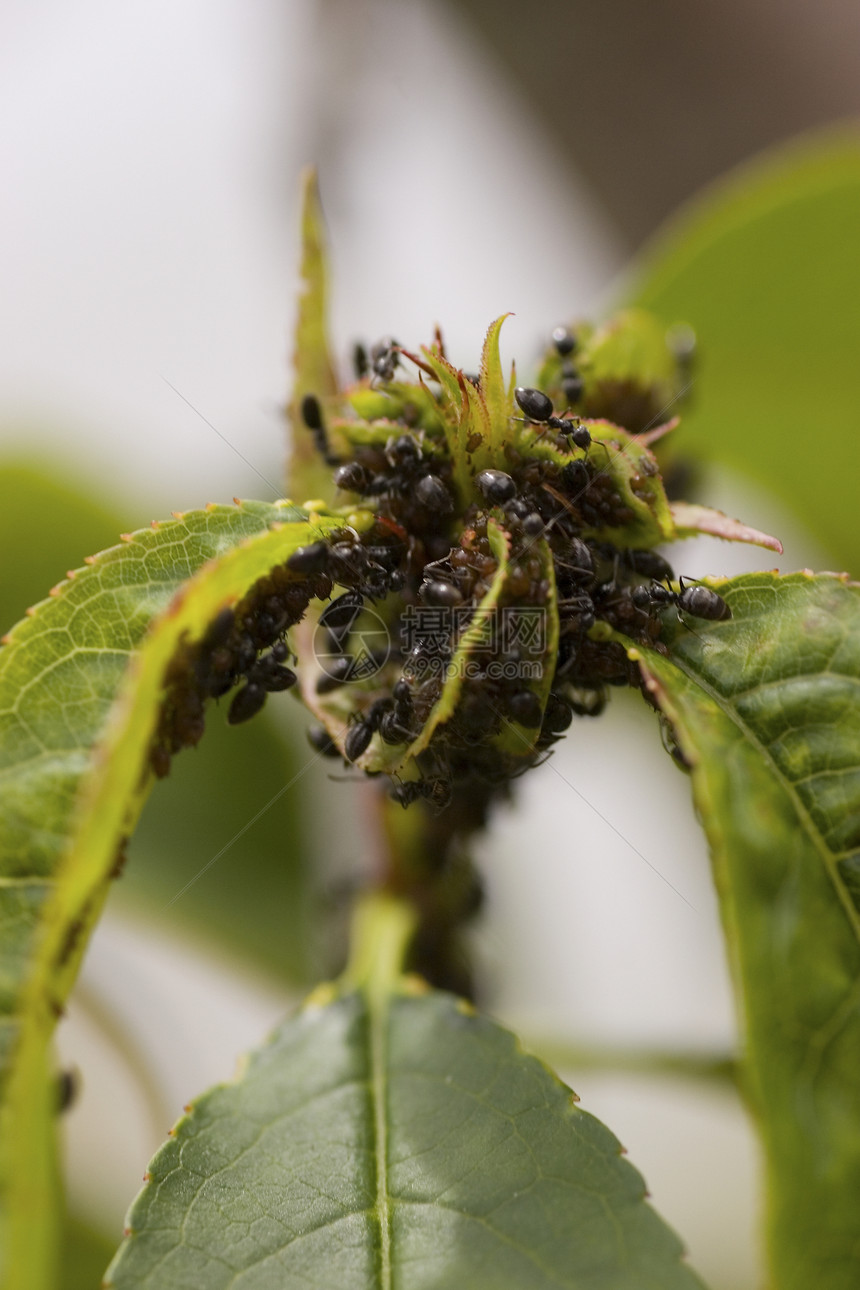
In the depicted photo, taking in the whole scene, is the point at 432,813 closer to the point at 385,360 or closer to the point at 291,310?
the point at 385,360

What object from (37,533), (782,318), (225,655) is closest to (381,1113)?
(225,655)

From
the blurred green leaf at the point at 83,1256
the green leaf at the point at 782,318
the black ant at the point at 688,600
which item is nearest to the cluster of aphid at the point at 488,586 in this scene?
the black ant at the point at 688,600

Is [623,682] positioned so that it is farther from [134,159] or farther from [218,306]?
[134,159]

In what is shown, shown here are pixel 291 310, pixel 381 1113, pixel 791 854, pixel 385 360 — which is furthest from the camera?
pixel 291 310

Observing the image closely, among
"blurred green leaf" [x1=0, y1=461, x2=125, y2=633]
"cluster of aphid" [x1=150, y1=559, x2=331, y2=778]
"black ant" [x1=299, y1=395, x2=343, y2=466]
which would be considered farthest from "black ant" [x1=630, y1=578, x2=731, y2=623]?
"blurred green leaf" [x1=0, y1=461, x2=125, y2=633]

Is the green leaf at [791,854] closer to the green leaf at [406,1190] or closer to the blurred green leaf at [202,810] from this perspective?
the green leaf at [406,1190]

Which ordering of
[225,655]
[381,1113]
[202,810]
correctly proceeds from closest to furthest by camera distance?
[225,655] < [381,1113] < [202,810]

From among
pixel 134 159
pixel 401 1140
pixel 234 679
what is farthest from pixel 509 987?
pixel 134 159

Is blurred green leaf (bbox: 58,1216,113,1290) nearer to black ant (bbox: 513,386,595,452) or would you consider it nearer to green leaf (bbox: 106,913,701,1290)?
green leaf (bbox: 106,913,701,1290)
